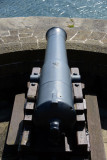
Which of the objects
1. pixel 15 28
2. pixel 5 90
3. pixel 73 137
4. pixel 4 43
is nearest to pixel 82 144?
pixel 73 137

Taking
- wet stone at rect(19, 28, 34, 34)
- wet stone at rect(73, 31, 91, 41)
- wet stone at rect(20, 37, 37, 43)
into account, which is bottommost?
wet stone at rect(20, 37, 37, 43)

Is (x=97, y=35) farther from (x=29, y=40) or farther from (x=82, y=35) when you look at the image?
(x=29, y=40)

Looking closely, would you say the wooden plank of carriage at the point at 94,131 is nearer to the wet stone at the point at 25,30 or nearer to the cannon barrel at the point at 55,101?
the cannon barrel at the point at 55,101

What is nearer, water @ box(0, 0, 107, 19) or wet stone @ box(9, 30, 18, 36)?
wet stone @ box(9, 30, 18, 36)

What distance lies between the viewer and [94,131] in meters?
3.87

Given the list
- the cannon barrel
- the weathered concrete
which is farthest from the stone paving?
the cannon barrel

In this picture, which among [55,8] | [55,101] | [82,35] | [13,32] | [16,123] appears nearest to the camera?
[55,101]

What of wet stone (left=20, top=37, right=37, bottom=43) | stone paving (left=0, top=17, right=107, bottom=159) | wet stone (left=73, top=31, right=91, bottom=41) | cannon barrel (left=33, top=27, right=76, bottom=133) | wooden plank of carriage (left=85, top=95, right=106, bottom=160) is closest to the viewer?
cannon barrel (left=33, top=27, right=76, bottom=133)

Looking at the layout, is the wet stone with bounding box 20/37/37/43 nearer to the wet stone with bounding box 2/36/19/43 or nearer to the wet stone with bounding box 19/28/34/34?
the wet stone with bounding box 2/36/19/43

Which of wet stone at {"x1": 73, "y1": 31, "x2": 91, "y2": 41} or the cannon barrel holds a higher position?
wet stone at {"x1": 73, "y1": 31, "x2": 91, "y2": 41}

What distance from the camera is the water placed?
32.8 feet

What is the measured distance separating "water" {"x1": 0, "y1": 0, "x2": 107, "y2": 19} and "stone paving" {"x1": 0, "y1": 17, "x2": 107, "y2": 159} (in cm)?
393

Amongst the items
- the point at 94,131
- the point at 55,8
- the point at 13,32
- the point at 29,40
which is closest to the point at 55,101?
the point at 94,131

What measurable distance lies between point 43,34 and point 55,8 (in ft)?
17.2
